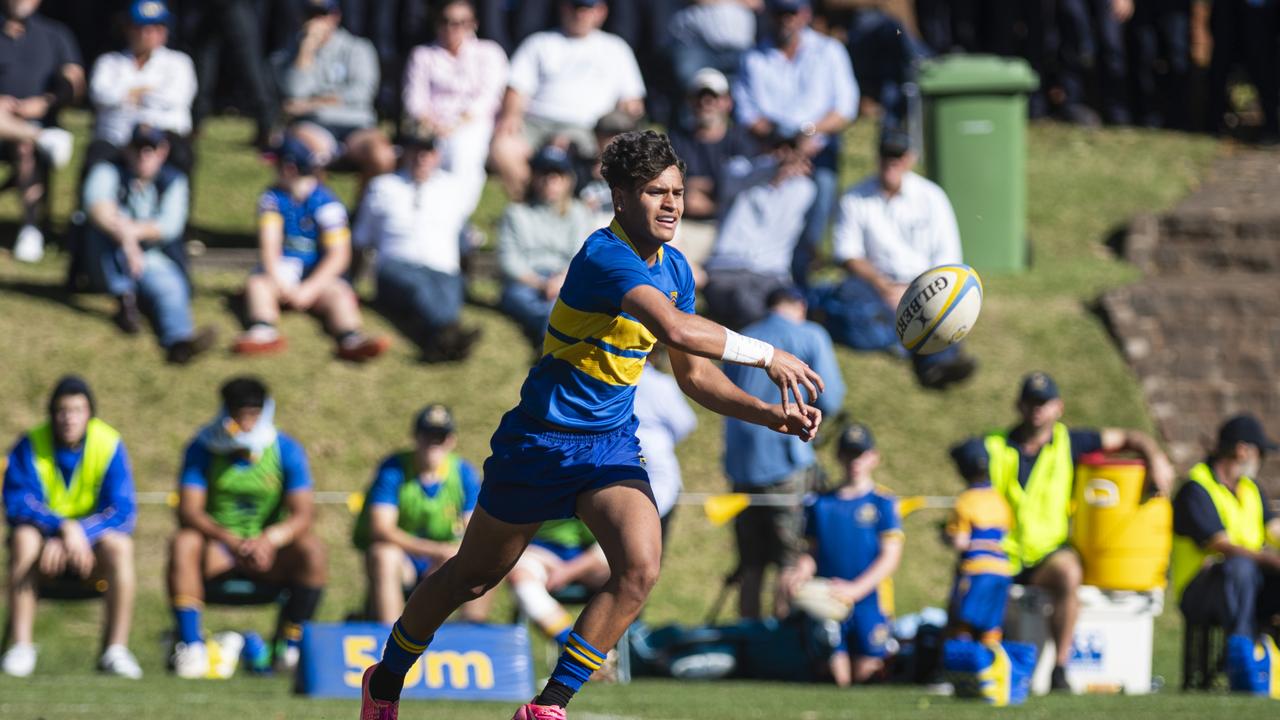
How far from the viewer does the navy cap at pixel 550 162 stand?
512 inches

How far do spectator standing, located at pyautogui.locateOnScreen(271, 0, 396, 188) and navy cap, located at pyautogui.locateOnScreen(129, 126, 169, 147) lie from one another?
1654 millimetres

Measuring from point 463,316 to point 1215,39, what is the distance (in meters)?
8.69

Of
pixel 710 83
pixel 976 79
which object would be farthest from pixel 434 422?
pixel 976 79

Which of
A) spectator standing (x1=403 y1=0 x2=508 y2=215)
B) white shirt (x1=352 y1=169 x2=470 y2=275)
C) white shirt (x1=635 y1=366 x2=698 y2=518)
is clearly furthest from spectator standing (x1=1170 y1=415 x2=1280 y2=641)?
spectator standing (x1=403 y1=0 x2=508 y2=215)

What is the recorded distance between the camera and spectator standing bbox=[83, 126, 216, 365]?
506 inches

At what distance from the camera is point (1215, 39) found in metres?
18.2

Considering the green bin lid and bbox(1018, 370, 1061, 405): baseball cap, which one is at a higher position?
the green bin lid

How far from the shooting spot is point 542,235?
1309cm

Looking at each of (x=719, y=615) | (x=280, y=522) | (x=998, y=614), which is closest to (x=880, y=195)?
(x=719, y=615)

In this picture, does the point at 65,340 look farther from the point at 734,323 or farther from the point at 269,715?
the point at 269,715

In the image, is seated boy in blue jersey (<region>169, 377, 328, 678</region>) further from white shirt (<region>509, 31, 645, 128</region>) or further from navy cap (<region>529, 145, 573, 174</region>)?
white shirt (<region>509, 31, 645, 128</region>)

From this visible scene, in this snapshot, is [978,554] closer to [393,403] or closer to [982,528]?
[982,528]

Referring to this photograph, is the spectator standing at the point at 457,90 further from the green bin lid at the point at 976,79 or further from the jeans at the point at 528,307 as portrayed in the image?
the green bin lid at the point at 976,79

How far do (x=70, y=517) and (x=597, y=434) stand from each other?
5.27m
